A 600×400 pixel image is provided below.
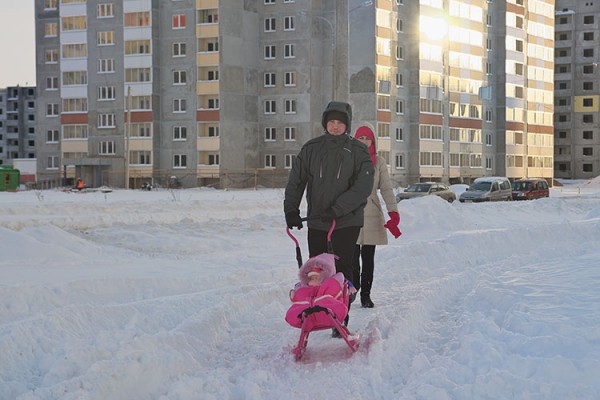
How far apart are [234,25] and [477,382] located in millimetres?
65624

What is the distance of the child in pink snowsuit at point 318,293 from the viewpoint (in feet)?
18.9

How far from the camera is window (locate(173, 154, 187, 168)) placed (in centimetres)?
6781

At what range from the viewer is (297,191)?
6.45 meters

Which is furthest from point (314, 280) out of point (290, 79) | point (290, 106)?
point (290, 79)

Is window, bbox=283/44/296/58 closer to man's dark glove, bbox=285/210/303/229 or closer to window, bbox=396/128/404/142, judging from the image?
window, bbox=396/128/404/142

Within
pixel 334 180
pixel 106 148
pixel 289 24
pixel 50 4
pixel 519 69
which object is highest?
pixel 50 4

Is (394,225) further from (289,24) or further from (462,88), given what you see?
(462,88)

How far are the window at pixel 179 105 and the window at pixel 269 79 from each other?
8.02 meters

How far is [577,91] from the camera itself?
103438mm

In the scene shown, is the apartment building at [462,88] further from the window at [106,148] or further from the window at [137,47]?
the window at [106,148]

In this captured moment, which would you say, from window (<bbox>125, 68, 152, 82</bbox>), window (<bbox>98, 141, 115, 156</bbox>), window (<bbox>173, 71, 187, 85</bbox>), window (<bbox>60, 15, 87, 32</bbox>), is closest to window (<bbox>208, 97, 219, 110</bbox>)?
window (<bbox>173, 71, 187, 85</bbox>)

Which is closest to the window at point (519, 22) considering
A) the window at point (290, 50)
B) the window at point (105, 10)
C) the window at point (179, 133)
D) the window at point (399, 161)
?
the window at point (399, 161)

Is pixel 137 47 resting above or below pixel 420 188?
above

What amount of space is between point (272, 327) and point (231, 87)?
6176 centimetres
